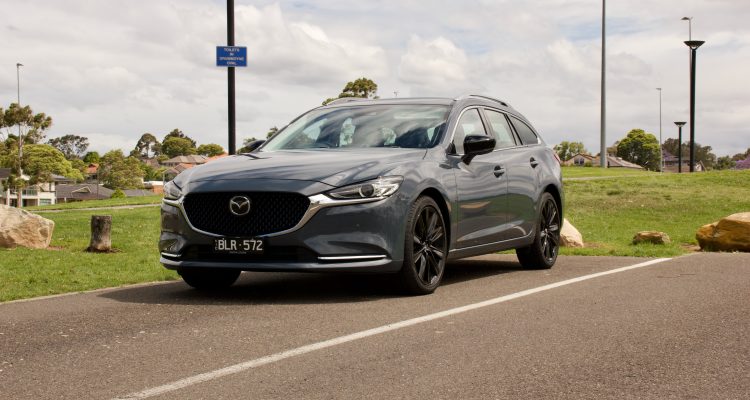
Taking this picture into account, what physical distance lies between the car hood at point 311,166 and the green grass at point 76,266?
194 cm

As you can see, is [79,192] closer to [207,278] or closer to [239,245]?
[207,278]

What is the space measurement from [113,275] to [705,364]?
6.92m

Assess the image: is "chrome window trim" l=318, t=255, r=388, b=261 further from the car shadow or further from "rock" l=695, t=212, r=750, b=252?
"rock" l=695, t=212, r=750, b=252

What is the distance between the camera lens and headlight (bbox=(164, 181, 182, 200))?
8.29 m

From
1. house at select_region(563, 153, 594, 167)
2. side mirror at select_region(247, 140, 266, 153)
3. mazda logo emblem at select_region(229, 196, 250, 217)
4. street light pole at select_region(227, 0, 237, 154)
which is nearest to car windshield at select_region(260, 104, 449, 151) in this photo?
side mirror at select_region(247, 140, 266, 153)

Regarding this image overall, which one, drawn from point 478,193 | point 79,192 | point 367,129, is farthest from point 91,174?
→ point 478,193

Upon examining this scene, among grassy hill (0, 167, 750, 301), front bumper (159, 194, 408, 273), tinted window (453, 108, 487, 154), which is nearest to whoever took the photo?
front bumper (159, 194, 408, 273)

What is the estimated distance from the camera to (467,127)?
9727 millimetres

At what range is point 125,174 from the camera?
5017 inches

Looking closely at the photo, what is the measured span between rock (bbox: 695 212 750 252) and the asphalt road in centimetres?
522

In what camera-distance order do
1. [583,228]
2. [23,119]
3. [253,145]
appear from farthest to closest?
[23,119] → [583,228] → [253,145]

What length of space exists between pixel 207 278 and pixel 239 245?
1.23m

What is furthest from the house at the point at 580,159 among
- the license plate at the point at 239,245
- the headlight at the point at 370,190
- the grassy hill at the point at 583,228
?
the license plate at the point at 239,245

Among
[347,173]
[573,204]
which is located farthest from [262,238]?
[573,204]
